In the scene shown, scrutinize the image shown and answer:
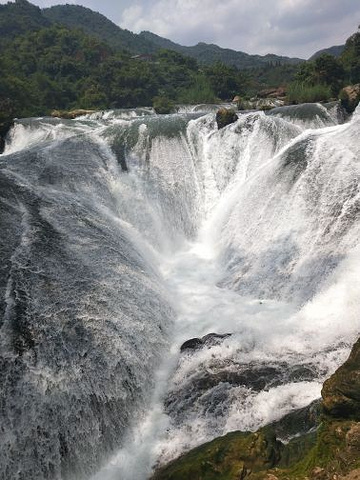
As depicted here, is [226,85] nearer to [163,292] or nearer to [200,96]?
[200,96]

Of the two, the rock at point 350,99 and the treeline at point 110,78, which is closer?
the rock at point 350,99

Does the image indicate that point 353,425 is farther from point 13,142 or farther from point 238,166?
point 13,142

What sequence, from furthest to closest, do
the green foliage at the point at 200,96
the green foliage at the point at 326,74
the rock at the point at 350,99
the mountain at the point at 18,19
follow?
the mountain at the point at 18,19
the green foliage at the point at 200,96
the green foliage at the point at 326,74
the rock at the point at 350,99

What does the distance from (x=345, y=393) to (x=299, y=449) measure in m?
0.90

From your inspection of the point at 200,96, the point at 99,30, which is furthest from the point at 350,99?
the point at 99,30

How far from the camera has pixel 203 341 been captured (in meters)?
8.24

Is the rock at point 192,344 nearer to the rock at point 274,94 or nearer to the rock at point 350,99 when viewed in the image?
the rock at point 350,99

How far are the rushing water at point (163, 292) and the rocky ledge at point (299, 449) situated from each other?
608 millimetres

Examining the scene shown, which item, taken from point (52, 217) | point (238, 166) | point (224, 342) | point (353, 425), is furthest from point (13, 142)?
point (353, 425)

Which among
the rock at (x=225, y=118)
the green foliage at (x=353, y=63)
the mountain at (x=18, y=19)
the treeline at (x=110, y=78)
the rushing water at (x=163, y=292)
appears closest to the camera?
the rushing water at (x=163, y=292)

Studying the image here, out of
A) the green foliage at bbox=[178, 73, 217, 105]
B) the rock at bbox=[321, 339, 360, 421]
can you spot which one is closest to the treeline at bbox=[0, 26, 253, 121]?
the green foliage at bbox=[178, 73, 217, 105]

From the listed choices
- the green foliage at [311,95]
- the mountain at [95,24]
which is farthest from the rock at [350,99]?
the mountain at [95,24]

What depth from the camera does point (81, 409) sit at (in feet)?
20.5

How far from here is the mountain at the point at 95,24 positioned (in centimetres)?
12115
